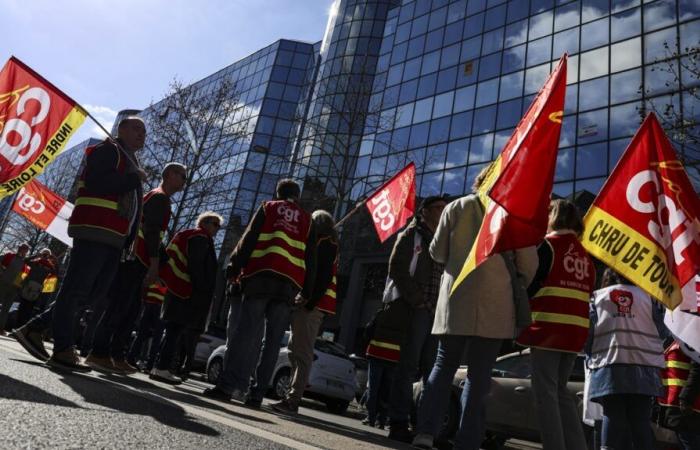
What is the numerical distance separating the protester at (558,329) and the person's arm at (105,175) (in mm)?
3083

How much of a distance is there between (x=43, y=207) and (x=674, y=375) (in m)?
12.2

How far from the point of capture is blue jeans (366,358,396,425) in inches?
222

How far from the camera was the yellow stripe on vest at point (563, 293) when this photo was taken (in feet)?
12.2

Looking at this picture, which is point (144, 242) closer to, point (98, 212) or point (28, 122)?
point (98, 212)

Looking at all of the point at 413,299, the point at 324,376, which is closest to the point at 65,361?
the point at 413,299

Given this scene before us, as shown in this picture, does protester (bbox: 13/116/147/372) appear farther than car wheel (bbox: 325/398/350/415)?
No

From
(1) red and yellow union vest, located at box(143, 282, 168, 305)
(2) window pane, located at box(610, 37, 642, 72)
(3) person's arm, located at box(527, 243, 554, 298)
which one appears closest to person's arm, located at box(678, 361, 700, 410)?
(3) person's arm, located at box(527, 243, 554, 298)

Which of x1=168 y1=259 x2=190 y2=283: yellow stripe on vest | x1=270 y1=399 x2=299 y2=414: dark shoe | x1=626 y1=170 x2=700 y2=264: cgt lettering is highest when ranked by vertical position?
x1=626 y1=170 x2=700 y2=264: cgt lettering

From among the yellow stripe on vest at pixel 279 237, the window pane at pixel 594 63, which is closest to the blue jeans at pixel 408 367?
the yellow stripe on vest at pixel 279 237

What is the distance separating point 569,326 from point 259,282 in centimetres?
238

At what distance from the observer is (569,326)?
11.8 ft

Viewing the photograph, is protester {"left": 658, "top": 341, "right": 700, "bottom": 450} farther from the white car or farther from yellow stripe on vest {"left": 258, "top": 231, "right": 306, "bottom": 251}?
the white car

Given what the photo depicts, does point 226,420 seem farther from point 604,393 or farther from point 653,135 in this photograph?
point 653,135

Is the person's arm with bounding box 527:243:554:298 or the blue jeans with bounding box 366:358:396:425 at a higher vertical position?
the person's arm with bounding box 527:243:554:298
